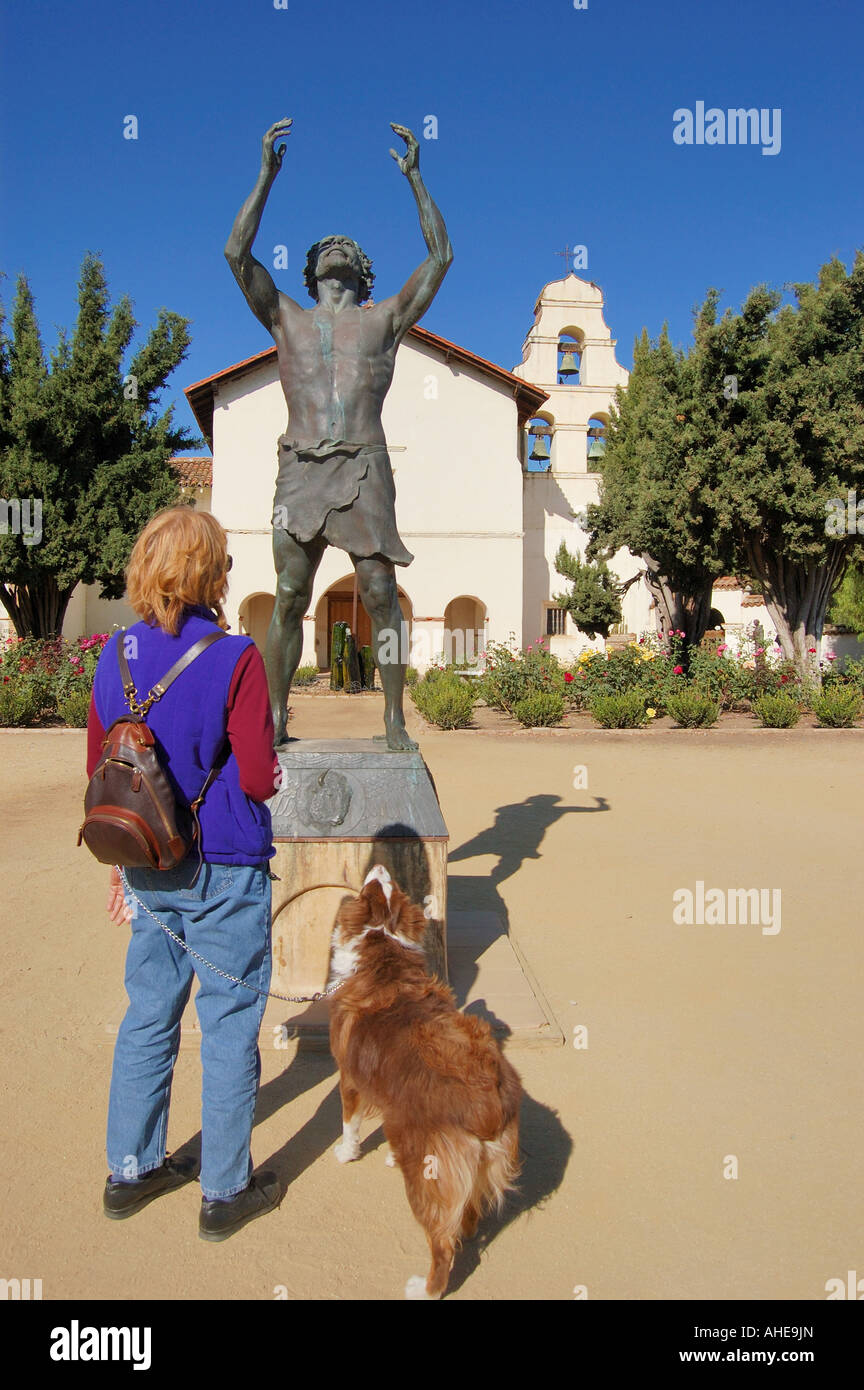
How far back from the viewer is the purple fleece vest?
6.92 feet

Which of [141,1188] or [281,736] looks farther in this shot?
[281,736]

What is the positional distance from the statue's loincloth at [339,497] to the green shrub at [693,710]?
32.1 feet

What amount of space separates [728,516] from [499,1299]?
53.2ft

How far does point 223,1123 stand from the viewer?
2223 millimetres

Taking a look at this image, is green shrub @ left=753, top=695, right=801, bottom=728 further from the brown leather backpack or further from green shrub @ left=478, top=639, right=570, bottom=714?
the brown leather backpack

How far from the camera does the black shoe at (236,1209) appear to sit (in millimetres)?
2223

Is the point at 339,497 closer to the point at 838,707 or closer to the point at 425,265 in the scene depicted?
the point at 425,265

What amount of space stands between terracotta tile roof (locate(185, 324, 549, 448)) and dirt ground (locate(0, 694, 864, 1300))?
19.9m

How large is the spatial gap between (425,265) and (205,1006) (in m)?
3.22

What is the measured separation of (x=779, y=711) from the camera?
13.0 m

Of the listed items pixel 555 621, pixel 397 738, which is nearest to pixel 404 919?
pixel 397 738

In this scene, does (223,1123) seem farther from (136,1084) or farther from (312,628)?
(312,628)

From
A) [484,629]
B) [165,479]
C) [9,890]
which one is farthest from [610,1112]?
[484,629]

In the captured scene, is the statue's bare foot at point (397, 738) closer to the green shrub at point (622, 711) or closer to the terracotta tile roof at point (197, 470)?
the green shrub at point (622, 711)
